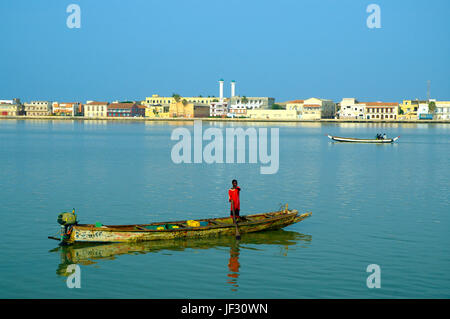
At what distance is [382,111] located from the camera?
17212 centimetres

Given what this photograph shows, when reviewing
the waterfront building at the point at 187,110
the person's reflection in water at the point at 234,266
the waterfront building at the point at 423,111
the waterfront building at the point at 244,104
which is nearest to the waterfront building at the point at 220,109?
the waterfront building at the point at 244,104

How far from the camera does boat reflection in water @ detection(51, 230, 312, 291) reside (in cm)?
1502

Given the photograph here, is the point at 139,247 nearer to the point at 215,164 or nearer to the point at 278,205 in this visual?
the point at 278,205

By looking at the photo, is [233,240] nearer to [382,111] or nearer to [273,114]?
[382,111]

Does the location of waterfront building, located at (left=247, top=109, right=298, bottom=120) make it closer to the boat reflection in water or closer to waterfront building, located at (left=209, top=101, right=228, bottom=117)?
waterfront building, located at (left=209, top=101, right=228, bottom=117)

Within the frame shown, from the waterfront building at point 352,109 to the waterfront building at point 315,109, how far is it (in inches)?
268

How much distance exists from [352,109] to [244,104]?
123 feet

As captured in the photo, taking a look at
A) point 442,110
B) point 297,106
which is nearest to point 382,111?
point 442,110

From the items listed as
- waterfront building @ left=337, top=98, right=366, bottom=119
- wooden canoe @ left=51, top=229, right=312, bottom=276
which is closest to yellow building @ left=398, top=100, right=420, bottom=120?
waterfront building @ left=337, top=98, right=366, bottom=119

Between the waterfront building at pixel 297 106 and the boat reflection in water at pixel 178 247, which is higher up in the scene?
the waterfront building at pixel 297 106

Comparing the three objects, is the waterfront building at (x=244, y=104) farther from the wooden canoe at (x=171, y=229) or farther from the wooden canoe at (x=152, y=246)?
the wooden canoe at (x=152, y=246)

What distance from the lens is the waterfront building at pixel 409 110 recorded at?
17334cm
